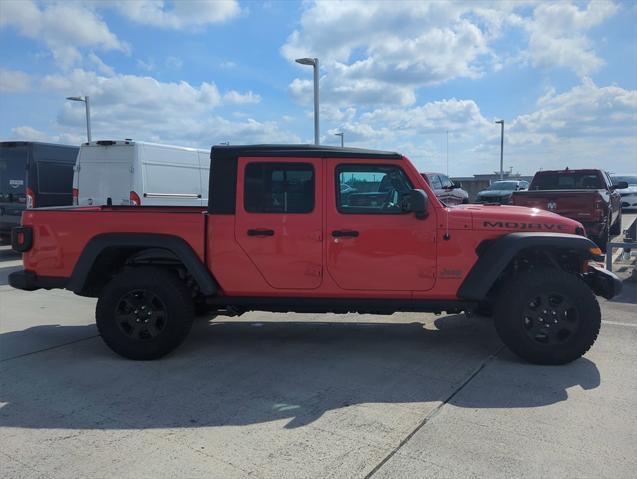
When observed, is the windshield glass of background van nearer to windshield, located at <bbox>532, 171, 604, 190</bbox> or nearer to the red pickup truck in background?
the red pickup truck in background

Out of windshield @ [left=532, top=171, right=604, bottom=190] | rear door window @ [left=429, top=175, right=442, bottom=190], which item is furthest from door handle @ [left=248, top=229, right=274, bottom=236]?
rear door window @ [left=429, top=175, right=442, bottom=190]

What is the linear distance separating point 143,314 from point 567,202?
27.7 feet

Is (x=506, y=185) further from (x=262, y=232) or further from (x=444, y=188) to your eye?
(x=262, y=232)

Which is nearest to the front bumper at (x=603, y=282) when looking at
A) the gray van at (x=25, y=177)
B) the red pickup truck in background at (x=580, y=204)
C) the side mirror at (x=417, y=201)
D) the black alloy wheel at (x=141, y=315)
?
the side mirror at (x=417, y=201)

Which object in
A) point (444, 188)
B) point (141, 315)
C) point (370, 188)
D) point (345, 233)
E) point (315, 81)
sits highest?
point (315, 81)

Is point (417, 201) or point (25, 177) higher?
point (25, 177)

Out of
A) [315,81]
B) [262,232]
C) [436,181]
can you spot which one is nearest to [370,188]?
[262,232]

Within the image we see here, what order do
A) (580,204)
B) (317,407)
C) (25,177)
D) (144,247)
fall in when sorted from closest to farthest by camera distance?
(317,407) < (144,247) < (580,204) < (25,177)

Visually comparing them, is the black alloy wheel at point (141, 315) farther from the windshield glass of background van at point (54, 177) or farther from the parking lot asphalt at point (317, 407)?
the windshield glass of background van at point (54, 177)

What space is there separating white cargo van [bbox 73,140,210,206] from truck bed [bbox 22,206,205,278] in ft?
18.4

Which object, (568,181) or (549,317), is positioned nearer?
(549,317)

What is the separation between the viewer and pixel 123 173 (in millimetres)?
10562

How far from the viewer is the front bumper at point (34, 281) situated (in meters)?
4.96

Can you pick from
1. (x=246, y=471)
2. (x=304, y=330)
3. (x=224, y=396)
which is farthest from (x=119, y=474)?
(x=304, y=330)
